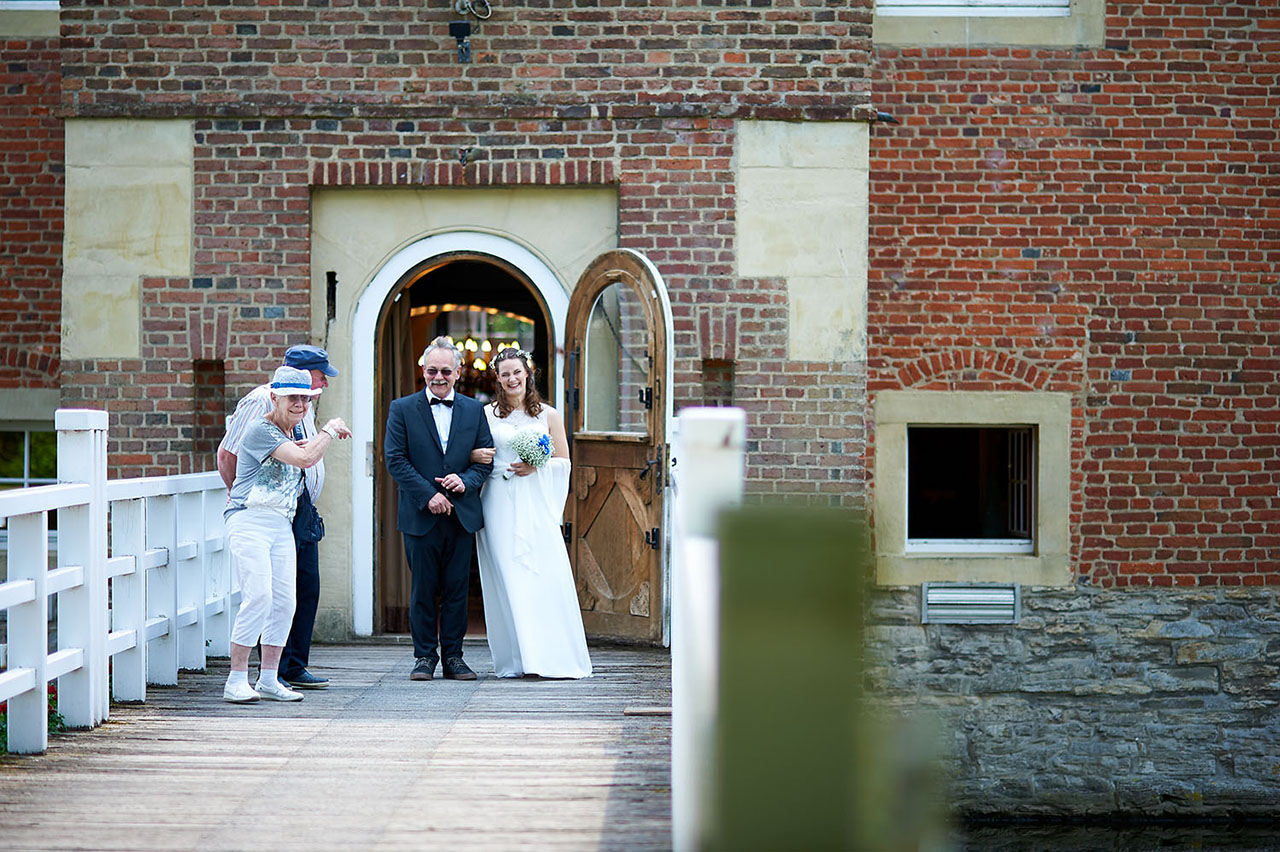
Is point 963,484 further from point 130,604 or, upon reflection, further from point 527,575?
point 130,604

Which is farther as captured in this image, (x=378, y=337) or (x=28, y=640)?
(x=378, y=337)

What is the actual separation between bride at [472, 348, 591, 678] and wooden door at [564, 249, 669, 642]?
1.00 m

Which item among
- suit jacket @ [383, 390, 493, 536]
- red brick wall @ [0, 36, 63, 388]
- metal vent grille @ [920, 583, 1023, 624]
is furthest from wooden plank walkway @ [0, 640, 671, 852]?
red brick wall @ [0, 36, 63, 388]

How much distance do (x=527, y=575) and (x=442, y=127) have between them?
11.1 feet

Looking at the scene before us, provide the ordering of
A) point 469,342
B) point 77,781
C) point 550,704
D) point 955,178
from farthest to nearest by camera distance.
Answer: point 469,342 < point 955,178 < point 550,704 < point 77,781

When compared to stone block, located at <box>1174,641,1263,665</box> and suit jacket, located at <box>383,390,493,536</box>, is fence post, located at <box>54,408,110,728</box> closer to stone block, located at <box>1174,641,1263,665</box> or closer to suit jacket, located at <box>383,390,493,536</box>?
suit jacket, located at <box>383,390,493,536</box>

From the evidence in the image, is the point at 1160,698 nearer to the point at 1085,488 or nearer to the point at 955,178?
the point at 1085,488

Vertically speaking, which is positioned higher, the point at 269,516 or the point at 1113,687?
the point at 269,516

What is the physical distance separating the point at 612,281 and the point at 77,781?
16.1 ft

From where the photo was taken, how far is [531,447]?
792 cm

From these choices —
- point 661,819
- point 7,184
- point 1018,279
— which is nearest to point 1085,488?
point 1018,279

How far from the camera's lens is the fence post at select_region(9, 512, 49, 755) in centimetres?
571

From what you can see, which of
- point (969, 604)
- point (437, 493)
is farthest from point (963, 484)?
point (437, 493)

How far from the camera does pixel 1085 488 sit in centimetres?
1030
